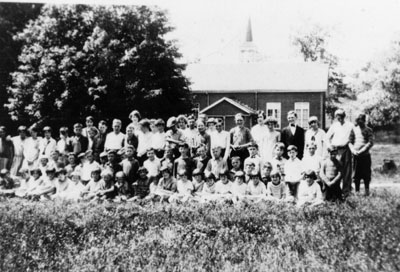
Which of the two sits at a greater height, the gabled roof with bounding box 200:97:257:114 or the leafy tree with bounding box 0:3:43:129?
the leafy tree with bounding box 0:3:43:129

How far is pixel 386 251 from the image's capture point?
455 centimetres

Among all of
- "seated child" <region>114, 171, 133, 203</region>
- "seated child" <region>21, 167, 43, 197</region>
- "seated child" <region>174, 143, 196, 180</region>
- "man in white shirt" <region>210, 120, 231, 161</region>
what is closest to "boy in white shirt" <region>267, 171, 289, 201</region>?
"man in white shirt" <region>210, 120, 231, 161</region>

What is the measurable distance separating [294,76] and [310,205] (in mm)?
18815

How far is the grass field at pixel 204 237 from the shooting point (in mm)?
4648

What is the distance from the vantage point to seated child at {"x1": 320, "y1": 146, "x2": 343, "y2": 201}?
7.20 metres

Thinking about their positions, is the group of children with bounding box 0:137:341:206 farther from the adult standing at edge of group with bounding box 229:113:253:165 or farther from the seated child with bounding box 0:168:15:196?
the seated child with bounding box 0:168:15:196

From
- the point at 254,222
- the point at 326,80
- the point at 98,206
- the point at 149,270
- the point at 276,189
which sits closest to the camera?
the point at 149,270

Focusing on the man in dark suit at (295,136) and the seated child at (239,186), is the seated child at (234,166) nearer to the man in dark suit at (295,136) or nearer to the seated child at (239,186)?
the seated child at (239,186)

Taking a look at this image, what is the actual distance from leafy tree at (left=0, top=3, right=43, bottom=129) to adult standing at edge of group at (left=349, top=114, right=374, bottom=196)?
1221cm

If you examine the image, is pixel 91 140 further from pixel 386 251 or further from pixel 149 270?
pixel 386 251

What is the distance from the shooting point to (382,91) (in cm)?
1424

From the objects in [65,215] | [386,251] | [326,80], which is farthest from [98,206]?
[326,80]

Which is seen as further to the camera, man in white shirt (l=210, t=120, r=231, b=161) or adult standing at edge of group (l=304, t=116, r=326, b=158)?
man in white shirt (l=210, t=120, r=231, b=161)

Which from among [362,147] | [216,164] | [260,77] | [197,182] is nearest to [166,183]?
[197,182]
